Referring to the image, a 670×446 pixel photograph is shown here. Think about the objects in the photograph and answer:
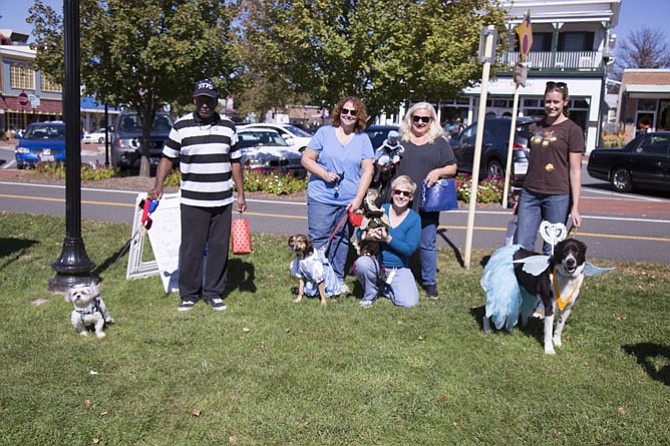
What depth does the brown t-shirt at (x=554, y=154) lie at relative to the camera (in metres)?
5.19

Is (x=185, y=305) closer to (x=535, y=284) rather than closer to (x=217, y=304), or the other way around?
(x=217, y=304)

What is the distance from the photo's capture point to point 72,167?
5723 millimetres

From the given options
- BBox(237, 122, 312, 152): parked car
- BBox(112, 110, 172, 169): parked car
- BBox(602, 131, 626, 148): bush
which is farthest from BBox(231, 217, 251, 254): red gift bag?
BBox(602, 131, 626, 148): bush

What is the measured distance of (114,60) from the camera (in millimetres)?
13531

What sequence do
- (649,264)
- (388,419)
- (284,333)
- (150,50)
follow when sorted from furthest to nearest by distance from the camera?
(150,50) < (649,264) < (284,333) < (388,419)

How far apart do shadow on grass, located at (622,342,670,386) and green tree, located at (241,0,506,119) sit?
306 inches

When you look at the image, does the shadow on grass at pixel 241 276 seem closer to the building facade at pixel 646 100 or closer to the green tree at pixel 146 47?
the green tree at pixel 146 47

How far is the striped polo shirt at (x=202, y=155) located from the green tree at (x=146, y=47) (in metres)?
9.01

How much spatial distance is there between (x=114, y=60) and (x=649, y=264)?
11.6 m

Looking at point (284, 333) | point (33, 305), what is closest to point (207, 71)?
point (33, 305)

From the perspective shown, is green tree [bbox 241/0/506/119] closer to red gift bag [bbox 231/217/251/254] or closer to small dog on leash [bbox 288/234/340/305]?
red gift bag [bbox 231/217/251/254]

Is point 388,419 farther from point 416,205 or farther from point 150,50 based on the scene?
point 150,50

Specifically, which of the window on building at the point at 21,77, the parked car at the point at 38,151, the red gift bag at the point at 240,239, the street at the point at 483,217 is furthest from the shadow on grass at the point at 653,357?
the window on building at the point at 21,77

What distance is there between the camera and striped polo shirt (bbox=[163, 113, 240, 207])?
5.13 meters
